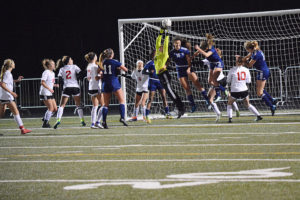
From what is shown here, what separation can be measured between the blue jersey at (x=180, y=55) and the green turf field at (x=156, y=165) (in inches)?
124

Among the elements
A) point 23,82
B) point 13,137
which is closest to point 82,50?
point 23,82

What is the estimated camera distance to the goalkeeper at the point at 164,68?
13.6 m

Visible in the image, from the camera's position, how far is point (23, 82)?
2366cm

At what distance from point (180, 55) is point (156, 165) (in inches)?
308

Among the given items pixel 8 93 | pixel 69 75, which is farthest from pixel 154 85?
pixel 8 93

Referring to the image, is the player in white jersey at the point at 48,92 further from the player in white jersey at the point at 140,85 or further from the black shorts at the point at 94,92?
the player in white jersey at the point at 140,85

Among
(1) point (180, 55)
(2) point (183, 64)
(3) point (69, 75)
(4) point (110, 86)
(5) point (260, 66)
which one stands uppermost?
(1) point (180, 55)

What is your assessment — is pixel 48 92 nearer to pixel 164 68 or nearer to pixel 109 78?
pixel 109 78

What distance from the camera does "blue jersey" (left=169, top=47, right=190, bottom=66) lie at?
14448mm

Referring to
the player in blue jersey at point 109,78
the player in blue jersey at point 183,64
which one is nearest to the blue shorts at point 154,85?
the player in blue jersey at point 183,64

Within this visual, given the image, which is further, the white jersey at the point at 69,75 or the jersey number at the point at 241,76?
the white jersey at the point at 69,75

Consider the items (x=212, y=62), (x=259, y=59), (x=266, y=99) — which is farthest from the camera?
(x=212, y=62)

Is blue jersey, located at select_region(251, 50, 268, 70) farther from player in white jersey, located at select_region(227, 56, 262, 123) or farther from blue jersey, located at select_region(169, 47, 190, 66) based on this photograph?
blue jersey, located at select_region(169, 47, 190, 66)

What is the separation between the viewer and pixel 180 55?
47.5ft
